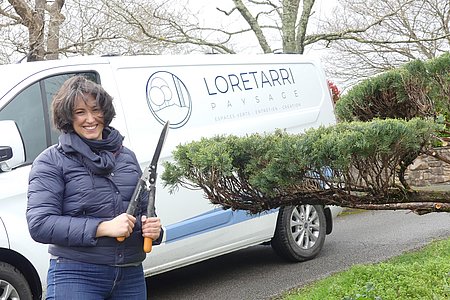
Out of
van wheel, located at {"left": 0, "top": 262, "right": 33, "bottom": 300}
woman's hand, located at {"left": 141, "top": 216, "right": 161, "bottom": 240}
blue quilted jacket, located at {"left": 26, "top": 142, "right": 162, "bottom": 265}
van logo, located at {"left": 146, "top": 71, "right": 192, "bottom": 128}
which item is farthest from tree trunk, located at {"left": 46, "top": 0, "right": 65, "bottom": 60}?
woman's hand, located at {"left": 141, "top": 216, "right": 161, "bottom": 240}

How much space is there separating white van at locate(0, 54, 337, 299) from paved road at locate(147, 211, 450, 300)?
32cm

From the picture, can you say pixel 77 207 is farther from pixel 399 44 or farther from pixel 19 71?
pixel 399 44

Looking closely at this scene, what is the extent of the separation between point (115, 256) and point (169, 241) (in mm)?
2778

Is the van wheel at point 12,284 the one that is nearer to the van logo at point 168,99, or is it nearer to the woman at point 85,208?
the van logo at point 168,99

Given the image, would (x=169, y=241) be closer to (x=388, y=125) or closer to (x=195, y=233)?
(x=195, y=233)

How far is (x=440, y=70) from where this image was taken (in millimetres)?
3648

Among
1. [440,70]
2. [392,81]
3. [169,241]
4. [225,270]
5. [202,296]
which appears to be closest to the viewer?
[440,70]

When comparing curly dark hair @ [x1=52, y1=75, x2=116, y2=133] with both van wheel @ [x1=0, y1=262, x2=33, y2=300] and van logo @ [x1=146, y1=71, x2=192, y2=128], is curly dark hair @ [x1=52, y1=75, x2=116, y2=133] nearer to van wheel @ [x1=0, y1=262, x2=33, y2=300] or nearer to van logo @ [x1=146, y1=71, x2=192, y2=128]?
van wheel @ [x1=0, y1=262, x2=33, y2=300]

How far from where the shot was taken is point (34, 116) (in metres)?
4.96

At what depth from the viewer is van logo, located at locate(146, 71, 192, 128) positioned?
5.46 m

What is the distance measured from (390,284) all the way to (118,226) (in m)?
2.63

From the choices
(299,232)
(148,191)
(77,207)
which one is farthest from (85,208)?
(299,232)

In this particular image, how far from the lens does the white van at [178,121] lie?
4.67m

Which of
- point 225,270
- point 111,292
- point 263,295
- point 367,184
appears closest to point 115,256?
point 111,292
